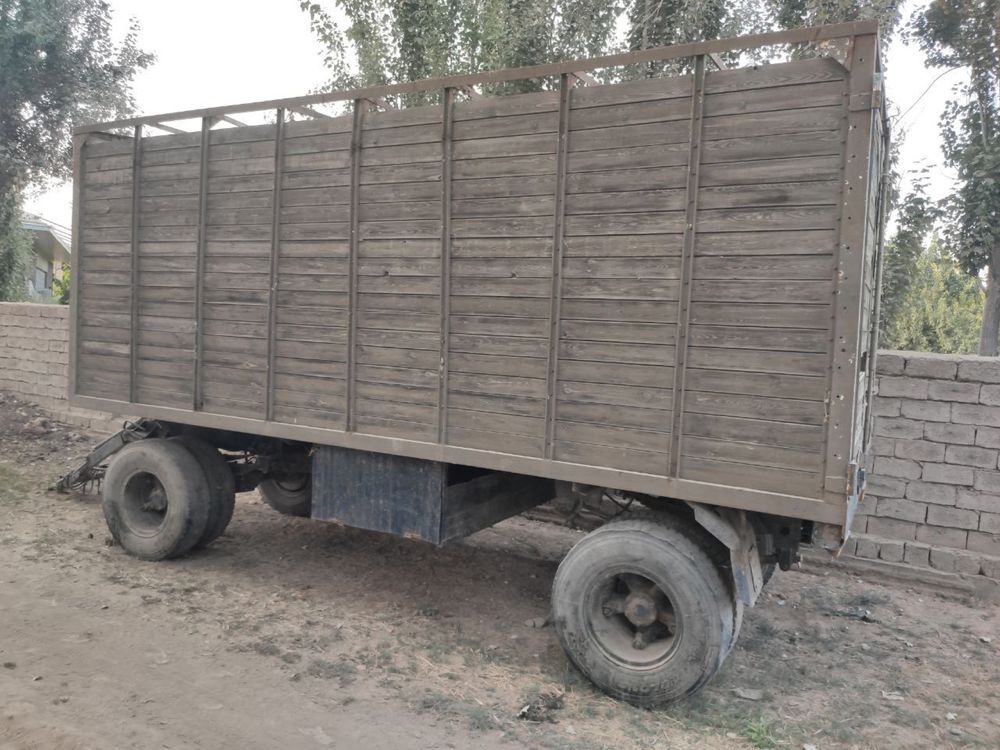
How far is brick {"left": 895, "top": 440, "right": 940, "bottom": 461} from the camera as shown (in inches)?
227

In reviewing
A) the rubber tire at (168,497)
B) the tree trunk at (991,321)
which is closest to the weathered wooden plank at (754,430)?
the rubber tire at (168,497)

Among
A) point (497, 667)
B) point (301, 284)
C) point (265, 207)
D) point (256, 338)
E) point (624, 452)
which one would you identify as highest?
point (265, 207)

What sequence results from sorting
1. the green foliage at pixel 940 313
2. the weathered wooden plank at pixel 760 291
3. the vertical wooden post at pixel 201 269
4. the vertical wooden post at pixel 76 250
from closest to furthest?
the weathered wooden plank at pixel 760 291 < the vertical wooden post at pixel 201 269 < the vertical wooden post at pixel 76 250 < the green foliage at pixel 940 313

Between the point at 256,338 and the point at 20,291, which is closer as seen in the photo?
the point at 256,338

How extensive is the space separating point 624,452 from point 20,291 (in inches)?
584

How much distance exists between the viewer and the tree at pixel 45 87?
12727 millimetres

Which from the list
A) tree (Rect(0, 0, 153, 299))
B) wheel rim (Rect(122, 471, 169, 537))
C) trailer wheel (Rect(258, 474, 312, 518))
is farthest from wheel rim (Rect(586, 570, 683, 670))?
tree (Rect(0, 0, 153, 299))

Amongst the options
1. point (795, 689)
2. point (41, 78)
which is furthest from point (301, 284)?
point (41, 78)

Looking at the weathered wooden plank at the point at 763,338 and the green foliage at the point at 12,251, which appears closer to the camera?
the weathered wooden plank at the point at 763,338

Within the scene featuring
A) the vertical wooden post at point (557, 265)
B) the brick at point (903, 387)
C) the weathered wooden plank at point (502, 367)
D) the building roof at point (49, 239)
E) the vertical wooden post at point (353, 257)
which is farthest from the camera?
the building roof at point (49, 239)

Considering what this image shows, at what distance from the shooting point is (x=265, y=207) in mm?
5219

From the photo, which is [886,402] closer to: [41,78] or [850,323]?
[850,323]

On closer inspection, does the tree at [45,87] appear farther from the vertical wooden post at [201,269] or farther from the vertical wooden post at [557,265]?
the vertical wooden post at [557,265]

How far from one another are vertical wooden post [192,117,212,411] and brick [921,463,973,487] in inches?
210
